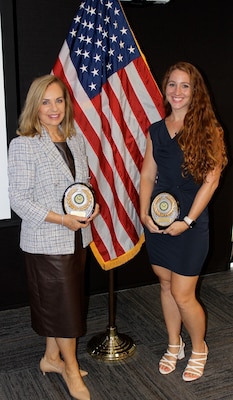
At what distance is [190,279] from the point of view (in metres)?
2.54

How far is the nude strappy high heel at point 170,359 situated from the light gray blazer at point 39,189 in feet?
3.18

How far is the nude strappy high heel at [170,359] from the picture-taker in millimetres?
2775

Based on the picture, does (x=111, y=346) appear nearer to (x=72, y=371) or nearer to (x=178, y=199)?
(x=72, y=371)

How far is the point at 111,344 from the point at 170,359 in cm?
38

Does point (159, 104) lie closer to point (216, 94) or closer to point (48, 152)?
point (48, 152)

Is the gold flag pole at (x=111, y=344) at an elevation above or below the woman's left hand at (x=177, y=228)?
below

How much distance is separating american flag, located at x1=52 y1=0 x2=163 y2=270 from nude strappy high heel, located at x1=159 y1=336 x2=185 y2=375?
0.62m

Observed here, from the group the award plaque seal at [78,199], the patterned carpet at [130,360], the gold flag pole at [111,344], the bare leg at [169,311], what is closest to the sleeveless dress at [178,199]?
the bare leg at [169,311]

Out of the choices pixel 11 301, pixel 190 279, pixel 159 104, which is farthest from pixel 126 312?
pixel 159 104

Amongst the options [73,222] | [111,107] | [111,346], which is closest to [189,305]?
[111,346]

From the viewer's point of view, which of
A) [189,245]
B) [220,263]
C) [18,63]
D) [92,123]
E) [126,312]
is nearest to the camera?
[189,245]

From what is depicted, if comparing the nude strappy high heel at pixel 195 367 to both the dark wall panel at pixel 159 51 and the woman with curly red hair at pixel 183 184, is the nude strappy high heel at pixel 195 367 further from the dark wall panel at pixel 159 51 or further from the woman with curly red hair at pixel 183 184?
the dark wall panel at pixel 159 51

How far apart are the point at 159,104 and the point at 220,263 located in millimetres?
1994

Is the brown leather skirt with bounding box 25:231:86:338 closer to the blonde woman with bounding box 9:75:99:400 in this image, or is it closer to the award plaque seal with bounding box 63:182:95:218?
the blonde woman with bounding box 9:75:99:400
